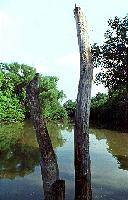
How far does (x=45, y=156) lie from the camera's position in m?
7.01

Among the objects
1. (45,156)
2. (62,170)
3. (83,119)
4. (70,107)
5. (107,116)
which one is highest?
(70,107)

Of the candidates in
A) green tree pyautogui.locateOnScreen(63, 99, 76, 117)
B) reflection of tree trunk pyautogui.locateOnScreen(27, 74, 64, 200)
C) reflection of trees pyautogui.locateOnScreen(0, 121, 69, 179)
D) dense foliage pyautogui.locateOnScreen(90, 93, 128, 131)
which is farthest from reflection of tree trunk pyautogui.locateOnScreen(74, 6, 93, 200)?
green tree pyautogui.locateOnScreen(63, 99, 76, 117)

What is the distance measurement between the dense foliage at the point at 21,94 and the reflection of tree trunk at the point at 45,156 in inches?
1326

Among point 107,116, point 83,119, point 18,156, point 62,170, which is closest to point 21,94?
point 107,116

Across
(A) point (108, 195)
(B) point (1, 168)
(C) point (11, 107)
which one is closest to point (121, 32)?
(A) point (108, 195)

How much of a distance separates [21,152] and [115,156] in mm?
4803

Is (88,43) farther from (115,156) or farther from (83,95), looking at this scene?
(115,156)

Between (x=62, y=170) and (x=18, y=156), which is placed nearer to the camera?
(x=62, y=170)

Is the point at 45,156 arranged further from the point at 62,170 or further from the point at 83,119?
the point at 62,170

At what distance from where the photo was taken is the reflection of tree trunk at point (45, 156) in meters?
6.69

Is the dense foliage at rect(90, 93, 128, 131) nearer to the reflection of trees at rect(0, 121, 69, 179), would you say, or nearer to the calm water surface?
the reflection of trees at rect(0, 121, 69, 179)

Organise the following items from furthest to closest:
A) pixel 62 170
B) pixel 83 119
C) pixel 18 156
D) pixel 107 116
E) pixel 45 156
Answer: pixel 107 116 → pixel 18 156 → pixel 62 170 → pixel 83 119 → pixel 45 156

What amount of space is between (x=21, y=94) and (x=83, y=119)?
4339 cm

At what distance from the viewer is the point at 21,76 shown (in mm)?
50969
